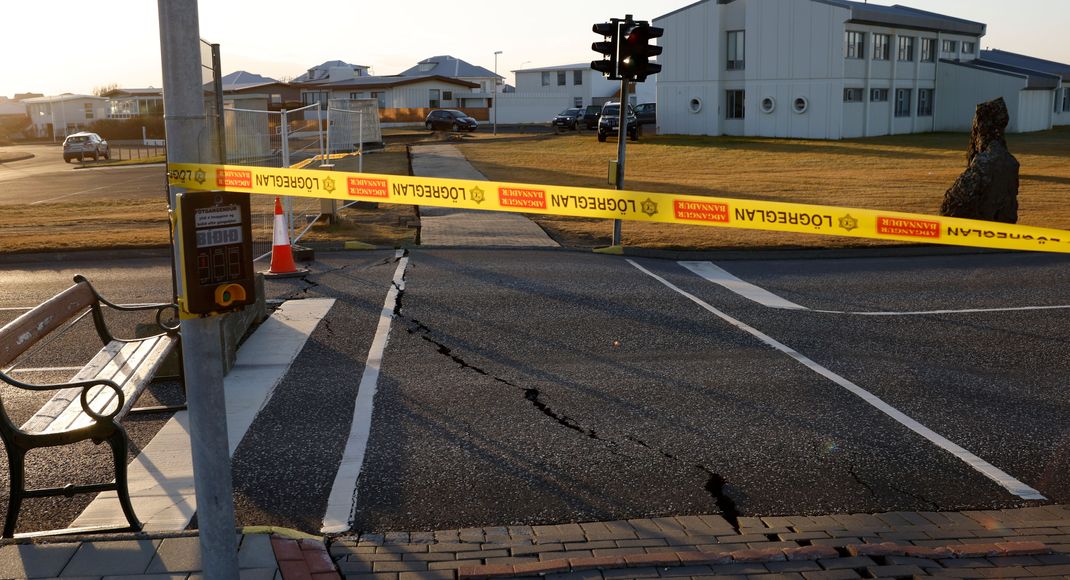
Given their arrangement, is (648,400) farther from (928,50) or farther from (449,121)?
(449,121)

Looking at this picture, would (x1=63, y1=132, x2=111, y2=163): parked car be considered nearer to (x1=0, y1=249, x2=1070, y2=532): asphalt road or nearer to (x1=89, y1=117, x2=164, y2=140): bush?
(x1=89, y1=117, x2=164, y2=140): bush

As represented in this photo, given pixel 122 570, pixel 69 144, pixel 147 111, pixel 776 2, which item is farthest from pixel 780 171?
pixel 147 111

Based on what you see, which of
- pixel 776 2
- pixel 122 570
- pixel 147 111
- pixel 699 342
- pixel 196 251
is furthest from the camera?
pixel 147 111

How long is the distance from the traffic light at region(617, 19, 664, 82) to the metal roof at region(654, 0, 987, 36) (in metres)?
34.9

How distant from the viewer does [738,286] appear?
13289 mm

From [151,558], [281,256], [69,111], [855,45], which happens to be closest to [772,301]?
[281,256]

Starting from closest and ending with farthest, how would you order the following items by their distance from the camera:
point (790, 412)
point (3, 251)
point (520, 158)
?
point (790, 412)
point (3, 251)
point (520, 158)

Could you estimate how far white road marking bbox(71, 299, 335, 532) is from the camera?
5855 mm

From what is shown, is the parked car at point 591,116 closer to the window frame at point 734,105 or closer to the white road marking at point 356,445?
the window frame at point 734,105

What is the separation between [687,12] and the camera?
53469 mm

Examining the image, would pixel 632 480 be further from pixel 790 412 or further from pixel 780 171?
pixel 780 171

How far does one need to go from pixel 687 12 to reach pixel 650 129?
8.20 m

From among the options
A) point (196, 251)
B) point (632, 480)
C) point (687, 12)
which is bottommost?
point (632, 480)

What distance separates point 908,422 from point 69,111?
9445 cm
